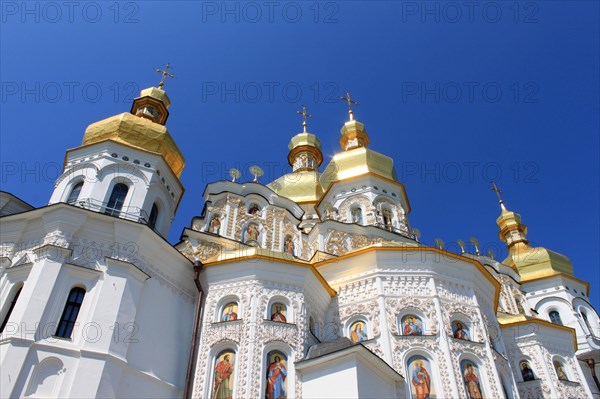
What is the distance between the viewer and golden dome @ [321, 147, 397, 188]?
2134 cm

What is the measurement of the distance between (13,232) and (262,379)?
23.7 feet

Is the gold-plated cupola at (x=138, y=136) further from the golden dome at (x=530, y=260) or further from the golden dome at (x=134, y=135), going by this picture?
the golden dome at (x=530, y=260)

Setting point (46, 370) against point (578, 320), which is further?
point (578, 320)

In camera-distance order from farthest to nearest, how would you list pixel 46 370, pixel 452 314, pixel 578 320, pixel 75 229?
1. pixel 578 320
2. pixel 452 314
3. pixel 75 229
4. pixel 46 370

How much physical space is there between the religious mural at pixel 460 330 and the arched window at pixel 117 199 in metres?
9.62

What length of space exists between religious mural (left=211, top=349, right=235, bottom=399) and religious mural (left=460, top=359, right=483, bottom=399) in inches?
215

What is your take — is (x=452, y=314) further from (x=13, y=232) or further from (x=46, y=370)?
(x=13, y=232)

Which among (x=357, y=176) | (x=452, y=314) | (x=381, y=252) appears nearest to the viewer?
(x=452, y=314)

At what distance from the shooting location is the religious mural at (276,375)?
11.1 meters

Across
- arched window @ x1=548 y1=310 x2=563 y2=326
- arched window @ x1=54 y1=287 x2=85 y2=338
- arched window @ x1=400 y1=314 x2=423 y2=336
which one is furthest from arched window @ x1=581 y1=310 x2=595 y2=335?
Result: arched window @ x1=54 y1=287 x2=85 y2=338

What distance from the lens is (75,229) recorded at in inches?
484

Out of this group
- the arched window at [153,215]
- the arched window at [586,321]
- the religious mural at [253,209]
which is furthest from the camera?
the arched window at [586,321]

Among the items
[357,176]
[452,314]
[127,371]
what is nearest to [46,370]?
[127,371]

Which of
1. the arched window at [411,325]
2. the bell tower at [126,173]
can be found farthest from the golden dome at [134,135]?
the arched window at [411,325]
